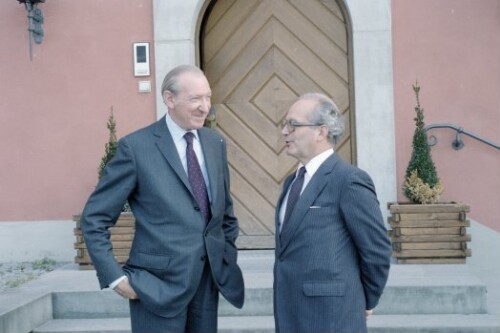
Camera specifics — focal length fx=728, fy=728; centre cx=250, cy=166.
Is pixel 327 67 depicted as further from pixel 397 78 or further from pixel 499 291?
pixel 499 291

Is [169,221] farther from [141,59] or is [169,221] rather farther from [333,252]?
[141,59]

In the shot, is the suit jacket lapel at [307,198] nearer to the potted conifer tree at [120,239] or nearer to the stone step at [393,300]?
the stone step at [393,300]

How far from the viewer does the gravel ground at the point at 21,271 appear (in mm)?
5865

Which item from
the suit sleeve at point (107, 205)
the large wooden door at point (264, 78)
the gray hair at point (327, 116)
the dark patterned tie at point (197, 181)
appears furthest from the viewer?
the large wooden door at point (264, 78)

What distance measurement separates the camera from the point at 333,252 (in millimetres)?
2779

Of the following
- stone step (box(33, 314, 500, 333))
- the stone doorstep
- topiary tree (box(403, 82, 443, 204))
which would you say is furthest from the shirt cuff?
topiary tree (box(403, 82, 443, 204))

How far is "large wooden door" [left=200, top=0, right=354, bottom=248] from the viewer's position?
694 centimetres

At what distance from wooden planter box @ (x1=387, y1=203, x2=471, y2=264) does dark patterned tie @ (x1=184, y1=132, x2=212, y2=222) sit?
3.08m

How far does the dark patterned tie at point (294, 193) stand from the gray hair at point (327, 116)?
0.60 feet

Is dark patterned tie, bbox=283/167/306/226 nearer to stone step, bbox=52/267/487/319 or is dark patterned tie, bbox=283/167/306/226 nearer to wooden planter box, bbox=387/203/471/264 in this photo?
stone step, bbox=52/267/487/319

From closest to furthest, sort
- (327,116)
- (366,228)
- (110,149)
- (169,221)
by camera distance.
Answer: (366,228) → (327,116) → (169,221) → (110,149)

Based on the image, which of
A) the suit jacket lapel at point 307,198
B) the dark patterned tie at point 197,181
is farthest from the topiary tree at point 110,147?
the suit jacket lapel at point 307,198

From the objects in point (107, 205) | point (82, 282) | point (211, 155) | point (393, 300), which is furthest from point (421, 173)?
point (107, 205)

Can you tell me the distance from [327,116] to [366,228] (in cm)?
47
